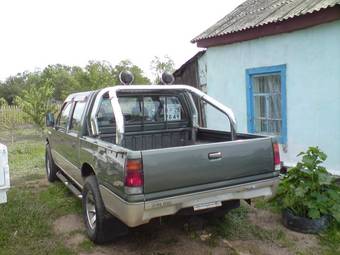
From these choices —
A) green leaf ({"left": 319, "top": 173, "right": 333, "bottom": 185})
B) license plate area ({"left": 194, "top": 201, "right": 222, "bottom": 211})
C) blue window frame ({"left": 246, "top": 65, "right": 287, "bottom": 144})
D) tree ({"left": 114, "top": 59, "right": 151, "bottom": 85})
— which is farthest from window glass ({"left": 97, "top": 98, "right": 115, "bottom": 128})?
tree ({"left": 114, "top": 59, "right": 151, "bottom": 85})

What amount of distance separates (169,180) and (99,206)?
105cm

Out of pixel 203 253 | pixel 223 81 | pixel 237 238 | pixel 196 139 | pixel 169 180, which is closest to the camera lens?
pixel 169 180

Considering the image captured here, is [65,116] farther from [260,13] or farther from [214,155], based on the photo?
[260,13]

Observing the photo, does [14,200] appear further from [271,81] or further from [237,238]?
[271,81]

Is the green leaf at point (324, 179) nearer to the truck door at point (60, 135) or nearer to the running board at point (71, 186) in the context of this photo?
the running board at point (71, 186)

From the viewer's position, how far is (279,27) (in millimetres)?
6199

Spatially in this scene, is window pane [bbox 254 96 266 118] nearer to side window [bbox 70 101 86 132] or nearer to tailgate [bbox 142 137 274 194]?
tailgate [bbox 142 137 274 194]

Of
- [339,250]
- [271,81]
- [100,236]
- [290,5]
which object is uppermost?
[290,5]

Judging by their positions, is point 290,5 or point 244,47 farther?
point 244,47

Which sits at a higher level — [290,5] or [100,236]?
[290,5]

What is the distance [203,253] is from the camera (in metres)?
3.69

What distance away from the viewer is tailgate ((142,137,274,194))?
122 inches

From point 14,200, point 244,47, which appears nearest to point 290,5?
point 244,47

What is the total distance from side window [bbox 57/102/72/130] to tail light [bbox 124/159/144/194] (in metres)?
2.71
